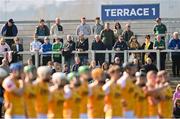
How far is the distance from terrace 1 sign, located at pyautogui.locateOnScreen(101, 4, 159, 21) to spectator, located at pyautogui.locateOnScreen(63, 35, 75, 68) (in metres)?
5.14

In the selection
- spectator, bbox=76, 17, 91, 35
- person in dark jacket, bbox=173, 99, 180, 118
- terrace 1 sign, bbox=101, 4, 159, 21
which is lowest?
person in dark jacket, bbox=173, 99, 180, 118

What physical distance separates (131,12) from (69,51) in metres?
5.71

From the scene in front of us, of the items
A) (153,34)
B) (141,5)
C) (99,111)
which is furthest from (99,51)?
(99,111)

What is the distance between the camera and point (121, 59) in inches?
1142

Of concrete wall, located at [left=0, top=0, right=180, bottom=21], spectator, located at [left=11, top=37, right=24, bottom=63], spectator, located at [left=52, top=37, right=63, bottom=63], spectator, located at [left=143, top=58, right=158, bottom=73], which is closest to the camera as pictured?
spectator, located at [left=143, top=58, right=158, bottom=73]

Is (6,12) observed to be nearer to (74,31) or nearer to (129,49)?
(74,31)

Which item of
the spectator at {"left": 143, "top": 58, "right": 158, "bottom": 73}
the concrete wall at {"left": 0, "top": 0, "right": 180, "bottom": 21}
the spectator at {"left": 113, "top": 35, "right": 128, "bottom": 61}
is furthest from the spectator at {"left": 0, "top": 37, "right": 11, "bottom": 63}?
the concrete wall at {"left": 0, "top": 0, "right": 180, "bottom": 21}

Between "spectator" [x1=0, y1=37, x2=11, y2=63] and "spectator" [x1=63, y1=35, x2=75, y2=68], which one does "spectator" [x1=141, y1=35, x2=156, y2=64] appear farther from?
"spectator" [x1=0, y1=37, x2=11, y2=63]

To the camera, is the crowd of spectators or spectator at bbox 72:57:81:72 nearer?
spectator at bbox 72:57:81:72

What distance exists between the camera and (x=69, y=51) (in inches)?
1133

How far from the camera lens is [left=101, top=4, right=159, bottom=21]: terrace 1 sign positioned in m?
33.5

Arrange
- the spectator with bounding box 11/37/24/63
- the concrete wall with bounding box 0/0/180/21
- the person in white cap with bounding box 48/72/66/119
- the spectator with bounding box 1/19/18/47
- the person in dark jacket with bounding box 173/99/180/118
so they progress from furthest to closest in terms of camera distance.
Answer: the concrete wall with bounding box 0/0/180/21 → the spectator with bounding box 1/19/18/47 → the spectator with bounding box 11/37/24/63 → the person in dark jacket with bounding box 173/99/180/118 → the person in white cap with bounding box 48/72/66/119

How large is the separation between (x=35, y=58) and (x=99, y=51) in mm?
2242

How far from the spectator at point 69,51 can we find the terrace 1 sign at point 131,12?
5.14m
